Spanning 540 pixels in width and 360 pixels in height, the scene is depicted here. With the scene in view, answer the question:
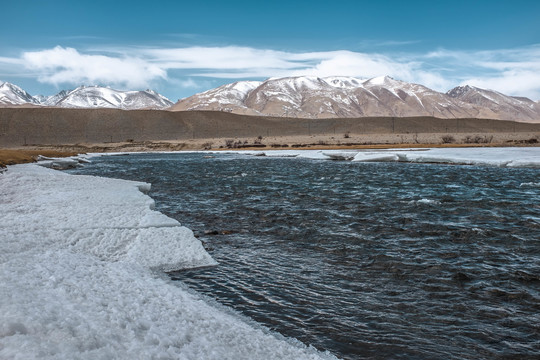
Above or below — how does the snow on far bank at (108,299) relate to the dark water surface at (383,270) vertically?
above

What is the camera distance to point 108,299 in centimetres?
396

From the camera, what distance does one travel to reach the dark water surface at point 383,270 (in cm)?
433

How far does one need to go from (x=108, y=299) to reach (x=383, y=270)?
4124mm

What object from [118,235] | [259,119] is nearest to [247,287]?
[118,235]

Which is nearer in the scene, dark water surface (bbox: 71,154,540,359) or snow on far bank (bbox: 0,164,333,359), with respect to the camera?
snow on far bank (bbox: 0,164,333,359)

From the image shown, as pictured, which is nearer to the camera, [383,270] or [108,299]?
[108,299]

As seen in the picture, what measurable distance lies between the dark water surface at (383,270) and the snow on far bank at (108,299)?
63 cm

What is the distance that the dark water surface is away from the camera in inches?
171

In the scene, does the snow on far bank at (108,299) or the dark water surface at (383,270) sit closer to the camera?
the snow on far bank at (108,299)

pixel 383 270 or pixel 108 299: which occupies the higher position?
pixel 108 299

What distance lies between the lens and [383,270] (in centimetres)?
642

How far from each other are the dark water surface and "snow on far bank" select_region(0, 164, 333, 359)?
63cm

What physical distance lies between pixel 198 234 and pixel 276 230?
1705 millimetres

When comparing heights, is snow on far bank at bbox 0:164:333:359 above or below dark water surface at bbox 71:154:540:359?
above
